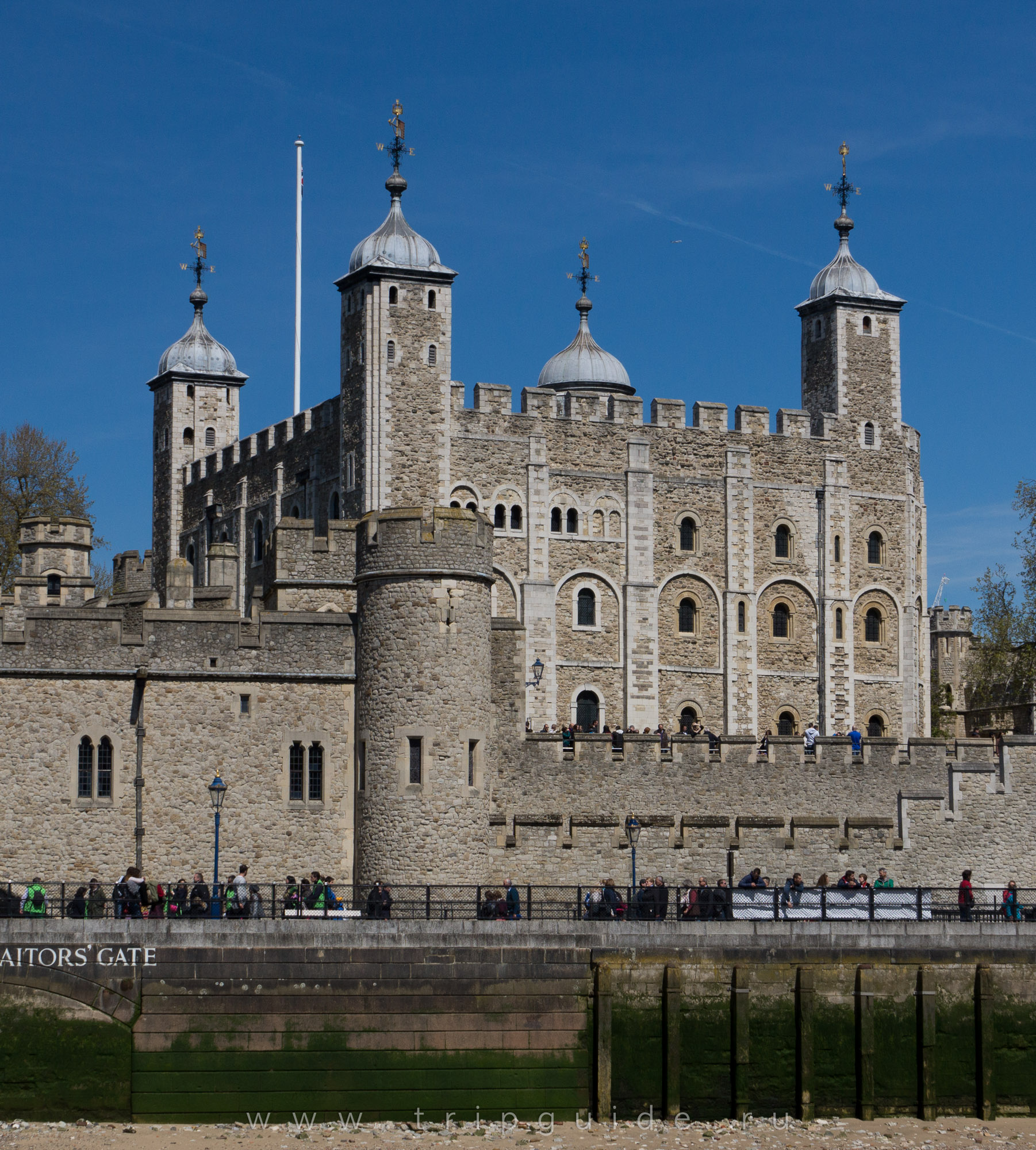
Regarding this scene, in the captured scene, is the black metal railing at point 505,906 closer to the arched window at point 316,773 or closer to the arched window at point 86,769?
the arched window at point 86,769

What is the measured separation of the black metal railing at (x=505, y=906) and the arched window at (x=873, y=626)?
28732 millimetres

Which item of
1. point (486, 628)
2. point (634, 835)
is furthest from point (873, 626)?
point (486, 628)

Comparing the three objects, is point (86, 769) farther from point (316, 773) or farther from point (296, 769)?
point (316, 773)

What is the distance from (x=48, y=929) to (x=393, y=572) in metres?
10.4

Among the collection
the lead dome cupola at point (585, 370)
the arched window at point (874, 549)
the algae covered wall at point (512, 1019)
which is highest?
the lead dome cupola at point (585, 370)

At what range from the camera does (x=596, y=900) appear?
118ft

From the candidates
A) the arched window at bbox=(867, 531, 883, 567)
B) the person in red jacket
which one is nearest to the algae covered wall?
the person in red jacket

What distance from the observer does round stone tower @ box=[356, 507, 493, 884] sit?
39.1m

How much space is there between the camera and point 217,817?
3644 centimetres

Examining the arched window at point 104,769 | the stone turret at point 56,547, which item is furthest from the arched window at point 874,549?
the arched window at point 104,769

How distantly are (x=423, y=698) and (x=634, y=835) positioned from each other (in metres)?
4.62

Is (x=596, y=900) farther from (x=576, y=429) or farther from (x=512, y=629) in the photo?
(x=576, y=429)

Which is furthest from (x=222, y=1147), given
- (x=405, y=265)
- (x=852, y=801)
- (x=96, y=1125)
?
(x=405, y=265)

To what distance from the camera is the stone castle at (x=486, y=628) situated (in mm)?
39312
